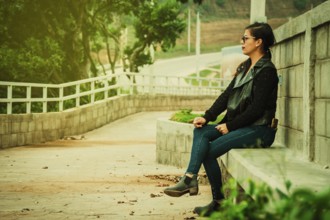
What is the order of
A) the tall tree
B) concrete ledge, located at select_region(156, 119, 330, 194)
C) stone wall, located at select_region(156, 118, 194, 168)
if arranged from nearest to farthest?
concrete ledge, located at select_region(156, 119, 330, 194) < stone wall, located at select_region(156, 118, 194, 168) < the tall tree

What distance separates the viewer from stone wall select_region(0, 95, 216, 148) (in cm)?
1438

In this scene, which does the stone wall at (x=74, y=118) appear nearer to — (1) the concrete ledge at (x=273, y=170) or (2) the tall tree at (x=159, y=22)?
(2) the tall tree at (x=159, y=22)

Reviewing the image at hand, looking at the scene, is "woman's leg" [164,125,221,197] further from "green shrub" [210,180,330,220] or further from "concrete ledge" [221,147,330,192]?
"green shrub" [210,180,330,220]

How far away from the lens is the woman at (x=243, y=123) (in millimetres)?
5504

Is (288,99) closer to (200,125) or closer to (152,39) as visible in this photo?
(200,125)

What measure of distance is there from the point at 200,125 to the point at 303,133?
3.20ft

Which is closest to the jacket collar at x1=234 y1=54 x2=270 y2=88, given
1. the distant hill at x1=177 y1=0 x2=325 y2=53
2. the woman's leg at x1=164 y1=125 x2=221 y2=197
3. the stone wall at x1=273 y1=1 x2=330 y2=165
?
the stone wall at x1=273 y1=1 x2=330 y2=165

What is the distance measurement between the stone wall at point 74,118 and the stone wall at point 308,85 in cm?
877

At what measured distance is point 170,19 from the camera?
2834cm

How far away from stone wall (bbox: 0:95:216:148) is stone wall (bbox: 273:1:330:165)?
877cm

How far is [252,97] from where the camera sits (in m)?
5.75

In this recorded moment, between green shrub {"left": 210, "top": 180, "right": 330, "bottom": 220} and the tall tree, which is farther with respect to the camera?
the tall tree

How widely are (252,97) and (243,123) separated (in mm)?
288

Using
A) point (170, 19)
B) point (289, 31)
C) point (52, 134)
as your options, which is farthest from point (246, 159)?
point (170, 19)
